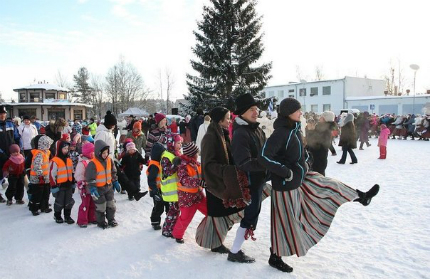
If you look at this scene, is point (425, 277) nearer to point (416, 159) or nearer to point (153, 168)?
point (153, 168)

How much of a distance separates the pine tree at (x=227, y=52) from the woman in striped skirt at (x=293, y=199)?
769 inches

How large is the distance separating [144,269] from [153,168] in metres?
1.61

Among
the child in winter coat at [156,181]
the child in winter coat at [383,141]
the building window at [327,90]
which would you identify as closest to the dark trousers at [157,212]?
the child in winter coat at [156,181]

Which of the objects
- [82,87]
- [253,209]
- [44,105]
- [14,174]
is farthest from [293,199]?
[82,87]

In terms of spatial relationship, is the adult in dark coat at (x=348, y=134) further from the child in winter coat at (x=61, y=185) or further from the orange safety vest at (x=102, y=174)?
the child in winter coat at (x=61, y=185)

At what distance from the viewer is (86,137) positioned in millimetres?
7719

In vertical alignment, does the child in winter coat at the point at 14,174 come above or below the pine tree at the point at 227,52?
below

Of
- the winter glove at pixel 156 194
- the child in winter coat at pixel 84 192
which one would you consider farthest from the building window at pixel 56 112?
the winter glove at pixel 156 194

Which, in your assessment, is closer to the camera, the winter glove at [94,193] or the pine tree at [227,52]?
the winter glove at [94,193]

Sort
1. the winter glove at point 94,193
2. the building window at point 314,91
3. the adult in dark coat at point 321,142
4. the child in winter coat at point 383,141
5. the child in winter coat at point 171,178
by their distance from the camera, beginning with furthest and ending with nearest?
1. the building window at point 314,91
2. the child in winter coat at point 383,141
3. the adult in dark coat at point 321,142
4. the winter glove at point 94,193
5. the child in winter coat at point 171,178

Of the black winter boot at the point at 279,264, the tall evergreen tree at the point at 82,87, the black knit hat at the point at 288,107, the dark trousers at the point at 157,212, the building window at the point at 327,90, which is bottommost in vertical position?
the black winter boot at the point at 279,264

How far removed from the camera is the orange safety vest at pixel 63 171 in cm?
573

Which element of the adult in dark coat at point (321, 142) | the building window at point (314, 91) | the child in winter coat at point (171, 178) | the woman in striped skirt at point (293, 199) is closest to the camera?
the woman in striped skirt at point (293, 199)

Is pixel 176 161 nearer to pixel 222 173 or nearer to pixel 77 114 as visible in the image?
pixel 222 173
